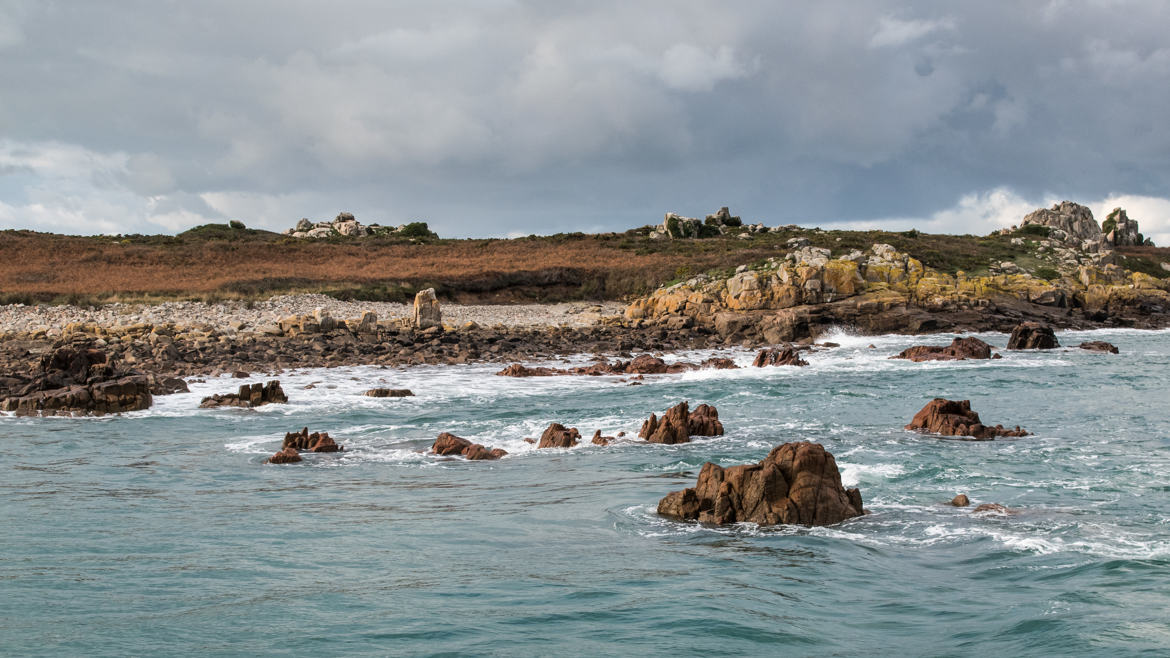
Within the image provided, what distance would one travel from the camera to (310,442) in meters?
15.2

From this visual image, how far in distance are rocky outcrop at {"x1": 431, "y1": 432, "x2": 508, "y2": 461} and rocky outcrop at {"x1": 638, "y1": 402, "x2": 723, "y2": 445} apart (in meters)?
2.67

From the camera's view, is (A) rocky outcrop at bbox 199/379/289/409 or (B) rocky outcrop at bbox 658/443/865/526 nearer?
(B) rocky outcrop at bbox 658/443/865/526

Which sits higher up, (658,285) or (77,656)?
(658,285)

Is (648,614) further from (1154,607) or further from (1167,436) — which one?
(1167,436)

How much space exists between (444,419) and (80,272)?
4758 cm

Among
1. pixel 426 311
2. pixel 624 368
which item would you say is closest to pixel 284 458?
pixel 624 368

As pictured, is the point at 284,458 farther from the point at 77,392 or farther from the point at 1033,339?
the point at 1033,339

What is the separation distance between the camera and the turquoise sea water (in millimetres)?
6379

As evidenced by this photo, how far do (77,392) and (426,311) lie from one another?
19847 millimetres

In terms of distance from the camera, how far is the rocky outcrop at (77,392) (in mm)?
19141

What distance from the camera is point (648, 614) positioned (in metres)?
6.78

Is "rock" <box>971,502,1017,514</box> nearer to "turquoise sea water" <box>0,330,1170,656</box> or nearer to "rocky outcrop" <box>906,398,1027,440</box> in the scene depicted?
"turquoise sea water" <box>0,330,1170,656</box>

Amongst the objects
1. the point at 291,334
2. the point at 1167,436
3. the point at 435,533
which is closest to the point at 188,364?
the point at 291,334

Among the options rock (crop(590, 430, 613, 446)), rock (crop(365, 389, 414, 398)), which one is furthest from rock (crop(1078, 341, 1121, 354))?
rock (crop(365, 389, 414, 398))
